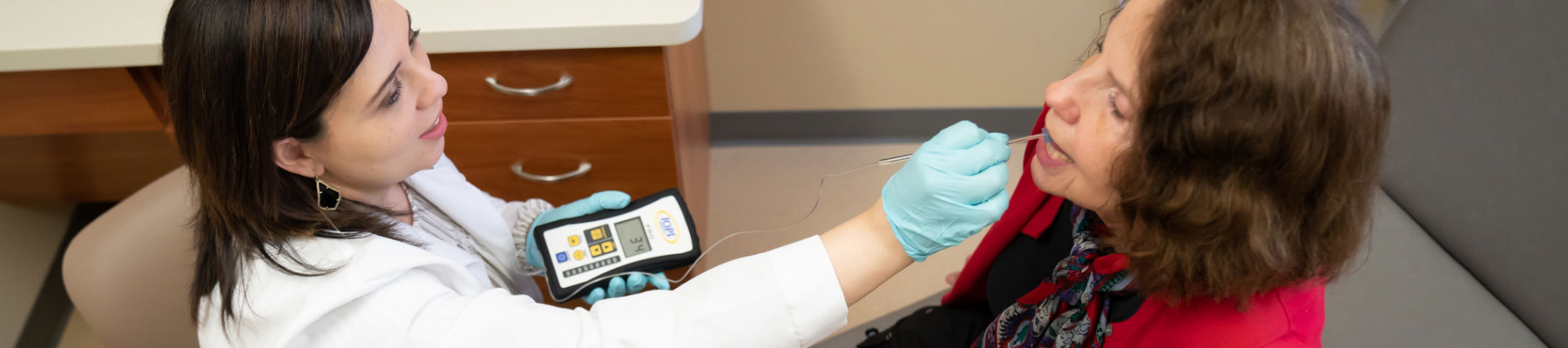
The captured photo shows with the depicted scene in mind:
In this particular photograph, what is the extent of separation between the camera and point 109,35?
1.16 metres

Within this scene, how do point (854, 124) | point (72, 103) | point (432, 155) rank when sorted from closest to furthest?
point (432, 155) → point (72, 103) → point (854, 124)

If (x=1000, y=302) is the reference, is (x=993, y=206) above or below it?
above

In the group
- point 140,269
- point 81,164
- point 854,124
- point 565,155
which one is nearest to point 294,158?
point 140,269

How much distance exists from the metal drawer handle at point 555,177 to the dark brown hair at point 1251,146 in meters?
0.89

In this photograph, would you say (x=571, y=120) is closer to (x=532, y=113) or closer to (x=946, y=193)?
(x=532, y=113)

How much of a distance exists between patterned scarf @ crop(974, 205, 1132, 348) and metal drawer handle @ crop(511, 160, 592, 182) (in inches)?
28.8

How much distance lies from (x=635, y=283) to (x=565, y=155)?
0.36 metres

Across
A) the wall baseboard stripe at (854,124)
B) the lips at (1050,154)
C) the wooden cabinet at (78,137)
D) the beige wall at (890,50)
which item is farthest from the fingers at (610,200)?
the wall baseboard stripe at (854,124)

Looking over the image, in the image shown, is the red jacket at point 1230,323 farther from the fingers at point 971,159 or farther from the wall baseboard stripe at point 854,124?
the wall baseboard stripe at point 854,124

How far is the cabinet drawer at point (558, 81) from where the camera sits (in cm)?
121

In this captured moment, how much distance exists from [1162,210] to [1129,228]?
0.26 feet

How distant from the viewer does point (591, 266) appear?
1128mm

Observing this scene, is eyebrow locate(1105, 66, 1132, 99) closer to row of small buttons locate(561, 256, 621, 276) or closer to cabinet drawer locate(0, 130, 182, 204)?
row of small buttons locate(561, 256, 621, 276)

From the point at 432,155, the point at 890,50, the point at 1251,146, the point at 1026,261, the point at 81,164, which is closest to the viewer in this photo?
the point at 1251,146
